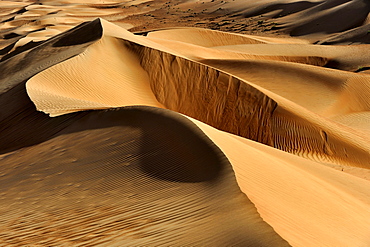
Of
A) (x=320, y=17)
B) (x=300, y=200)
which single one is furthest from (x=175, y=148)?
(x=320, y=17)

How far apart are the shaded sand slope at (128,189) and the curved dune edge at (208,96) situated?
81.5 inches

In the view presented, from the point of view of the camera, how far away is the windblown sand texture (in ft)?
16.3

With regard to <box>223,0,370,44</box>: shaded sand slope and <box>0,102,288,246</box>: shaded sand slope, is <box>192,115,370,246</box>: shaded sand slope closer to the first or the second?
<box>0,102,288,246</box>: shaded sand slope

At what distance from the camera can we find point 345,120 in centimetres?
1419

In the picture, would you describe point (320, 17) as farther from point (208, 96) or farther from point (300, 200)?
point (300, 200)

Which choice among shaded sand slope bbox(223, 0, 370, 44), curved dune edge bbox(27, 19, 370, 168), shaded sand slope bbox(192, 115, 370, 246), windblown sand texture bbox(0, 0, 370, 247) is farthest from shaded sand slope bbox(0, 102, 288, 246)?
shaded sand slope bbox(223, 0, 370, 44)

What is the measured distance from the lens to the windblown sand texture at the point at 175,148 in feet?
16.3

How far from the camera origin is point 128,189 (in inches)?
231

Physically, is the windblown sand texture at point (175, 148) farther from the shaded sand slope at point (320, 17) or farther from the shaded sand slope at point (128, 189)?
the shaded sand slope at point (320, 17)

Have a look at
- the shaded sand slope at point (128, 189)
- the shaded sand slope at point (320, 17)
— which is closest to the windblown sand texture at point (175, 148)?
the shaded sand slope at point (128, 189)

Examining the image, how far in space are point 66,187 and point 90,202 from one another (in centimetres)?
79

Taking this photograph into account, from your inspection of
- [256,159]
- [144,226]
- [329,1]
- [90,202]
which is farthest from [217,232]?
[329,1]

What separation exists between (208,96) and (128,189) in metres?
7.72

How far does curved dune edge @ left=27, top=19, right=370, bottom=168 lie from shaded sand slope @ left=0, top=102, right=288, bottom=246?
2.07 m
